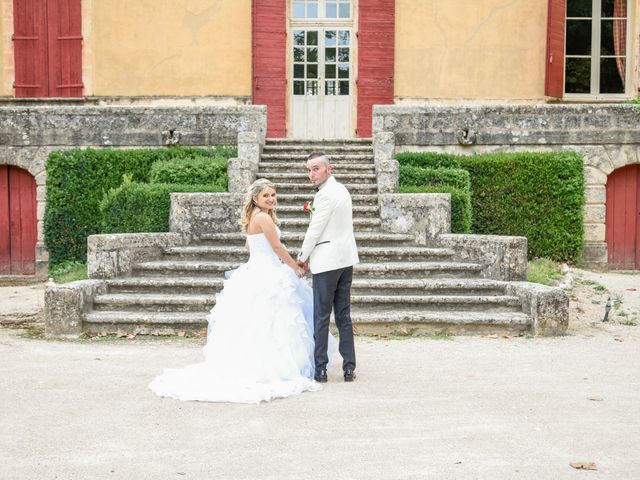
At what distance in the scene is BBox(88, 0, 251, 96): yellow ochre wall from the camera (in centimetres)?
1478

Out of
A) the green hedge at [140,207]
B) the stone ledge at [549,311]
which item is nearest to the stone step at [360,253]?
the green hedge at [140,207]

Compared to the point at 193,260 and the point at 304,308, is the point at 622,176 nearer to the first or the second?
the point at 193,260

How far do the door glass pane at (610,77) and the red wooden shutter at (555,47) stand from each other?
101cm

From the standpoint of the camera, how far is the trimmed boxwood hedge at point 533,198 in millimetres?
11992

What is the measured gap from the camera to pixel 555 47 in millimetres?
14469

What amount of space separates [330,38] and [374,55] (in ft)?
2.97

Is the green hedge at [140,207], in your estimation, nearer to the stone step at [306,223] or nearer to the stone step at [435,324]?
the stone step at [306,223]

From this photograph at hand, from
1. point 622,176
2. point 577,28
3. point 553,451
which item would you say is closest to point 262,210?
point 553,451

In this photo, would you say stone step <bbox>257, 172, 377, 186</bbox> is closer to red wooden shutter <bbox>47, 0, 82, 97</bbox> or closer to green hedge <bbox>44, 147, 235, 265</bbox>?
green hedge <bbox>44, 147, 235, 265</bbox>

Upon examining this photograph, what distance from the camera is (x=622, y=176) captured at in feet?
42.1

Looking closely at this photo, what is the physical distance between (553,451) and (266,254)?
2.63 meters

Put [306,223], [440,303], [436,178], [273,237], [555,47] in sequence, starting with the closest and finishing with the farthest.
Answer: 1. [273,237]
2. [440,303]
3. [306,223]
4. [436,178]
5. [555,47]

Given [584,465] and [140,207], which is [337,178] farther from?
[584,465]

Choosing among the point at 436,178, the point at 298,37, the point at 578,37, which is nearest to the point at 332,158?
the point at 436,178
